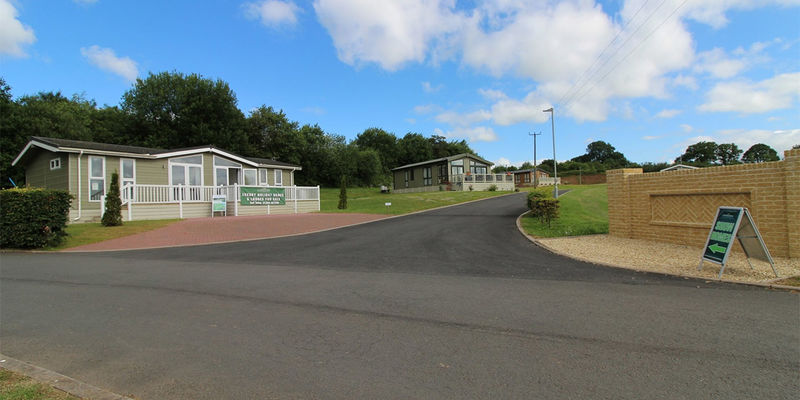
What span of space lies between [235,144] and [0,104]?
18.5 metres

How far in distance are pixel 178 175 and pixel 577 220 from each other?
2088 centimetres

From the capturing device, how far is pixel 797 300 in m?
5.62

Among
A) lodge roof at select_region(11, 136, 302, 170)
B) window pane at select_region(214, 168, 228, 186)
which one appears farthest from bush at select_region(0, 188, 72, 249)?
window pane at select_region(214, 168, 228, 186)

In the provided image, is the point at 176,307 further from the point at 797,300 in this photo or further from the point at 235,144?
the point at 235,144

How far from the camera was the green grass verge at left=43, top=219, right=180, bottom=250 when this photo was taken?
1351 cm

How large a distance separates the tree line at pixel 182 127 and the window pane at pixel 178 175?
547 inches

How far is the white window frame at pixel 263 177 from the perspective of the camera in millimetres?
27769

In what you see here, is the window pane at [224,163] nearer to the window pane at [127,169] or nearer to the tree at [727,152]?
the window pane at [127,169]

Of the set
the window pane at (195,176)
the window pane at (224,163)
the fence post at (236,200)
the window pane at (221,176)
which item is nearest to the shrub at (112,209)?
the fence post at (236,200)

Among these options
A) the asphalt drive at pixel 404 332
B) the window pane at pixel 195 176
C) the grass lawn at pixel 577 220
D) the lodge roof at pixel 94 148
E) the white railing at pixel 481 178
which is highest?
the lodge roof at pixel 94 148

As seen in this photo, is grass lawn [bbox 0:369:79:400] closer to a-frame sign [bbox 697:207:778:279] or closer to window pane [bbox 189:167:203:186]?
a-frame sign [bbox 697:207:778:279]

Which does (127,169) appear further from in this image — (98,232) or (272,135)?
(272,135)

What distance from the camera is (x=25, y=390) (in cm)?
308

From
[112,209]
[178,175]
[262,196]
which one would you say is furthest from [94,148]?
[262,196]
